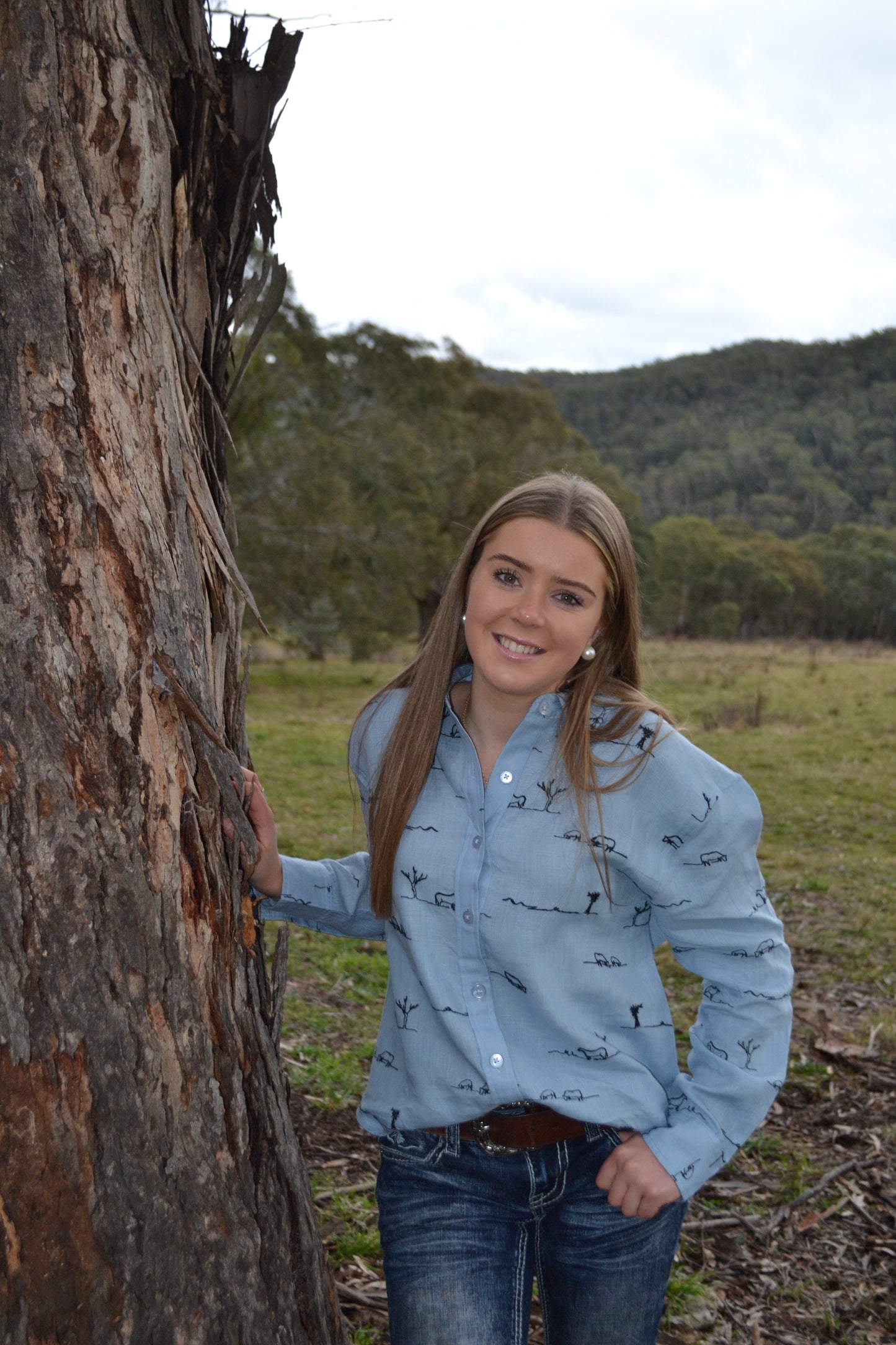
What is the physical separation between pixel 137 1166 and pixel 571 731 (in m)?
1.06

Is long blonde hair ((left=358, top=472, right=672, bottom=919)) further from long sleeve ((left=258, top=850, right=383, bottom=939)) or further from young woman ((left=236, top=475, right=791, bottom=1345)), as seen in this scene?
long sleeve ((left=258, top=850, right=383, bottom=939))

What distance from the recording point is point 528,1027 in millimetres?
2047

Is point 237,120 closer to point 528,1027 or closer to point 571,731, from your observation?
point 571,731

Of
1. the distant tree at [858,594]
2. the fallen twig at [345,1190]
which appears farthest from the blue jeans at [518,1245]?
the distant tree at [858,594]

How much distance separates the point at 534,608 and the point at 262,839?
0.69m

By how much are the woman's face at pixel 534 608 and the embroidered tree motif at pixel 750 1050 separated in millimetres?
765

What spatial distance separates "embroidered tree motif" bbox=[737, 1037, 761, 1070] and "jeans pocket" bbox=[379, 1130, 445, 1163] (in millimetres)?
576

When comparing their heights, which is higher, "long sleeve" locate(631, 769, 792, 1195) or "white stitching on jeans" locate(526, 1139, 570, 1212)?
"long sleeve" locate(631, 769, 792, 1195)

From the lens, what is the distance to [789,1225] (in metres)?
3.00

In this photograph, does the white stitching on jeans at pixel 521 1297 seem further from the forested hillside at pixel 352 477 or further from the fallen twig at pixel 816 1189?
the forested hillside at pixel 352 477

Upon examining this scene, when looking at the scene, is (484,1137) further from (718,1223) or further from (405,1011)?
(718,1223)

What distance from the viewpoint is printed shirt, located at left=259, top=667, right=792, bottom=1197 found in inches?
78.4

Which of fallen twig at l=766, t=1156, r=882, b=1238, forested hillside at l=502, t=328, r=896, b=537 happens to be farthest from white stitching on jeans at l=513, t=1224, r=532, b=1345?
forested hillside at l=502, t=328, r=896, b=537

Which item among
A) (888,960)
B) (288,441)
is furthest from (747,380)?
(888,960)
